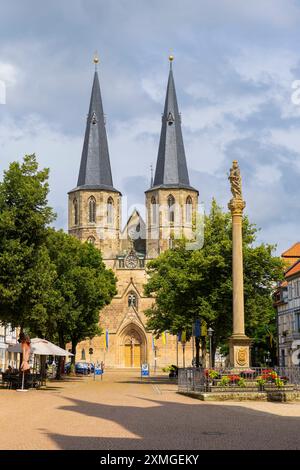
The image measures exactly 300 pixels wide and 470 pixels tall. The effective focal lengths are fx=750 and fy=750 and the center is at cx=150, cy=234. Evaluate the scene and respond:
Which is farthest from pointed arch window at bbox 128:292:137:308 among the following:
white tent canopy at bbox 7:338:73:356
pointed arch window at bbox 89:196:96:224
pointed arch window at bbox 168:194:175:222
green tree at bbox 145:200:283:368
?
white tent canopy at bbox 7:338:73:356

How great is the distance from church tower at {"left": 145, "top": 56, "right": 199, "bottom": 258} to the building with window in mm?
27640

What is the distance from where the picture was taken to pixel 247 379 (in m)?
27.1

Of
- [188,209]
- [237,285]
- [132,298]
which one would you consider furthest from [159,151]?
[237,285]

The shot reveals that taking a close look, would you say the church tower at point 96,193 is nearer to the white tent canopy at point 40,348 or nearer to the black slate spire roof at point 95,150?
the black slate spire roof at point 95,150

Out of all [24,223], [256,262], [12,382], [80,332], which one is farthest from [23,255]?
[80,332]

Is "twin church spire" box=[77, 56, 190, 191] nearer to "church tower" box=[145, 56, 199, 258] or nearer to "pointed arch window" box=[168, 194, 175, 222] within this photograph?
"church tower" box=[145, 56, 199, 258]

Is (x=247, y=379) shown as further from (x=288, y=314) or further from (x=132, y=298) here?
(x=132, y=298)

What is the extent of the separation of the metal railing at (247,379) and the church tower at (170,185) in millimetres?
72153

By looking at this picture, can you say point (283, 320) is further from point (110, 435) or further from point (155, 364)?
point (110, 435)

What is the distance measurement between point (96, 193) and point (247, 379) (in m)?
77.3

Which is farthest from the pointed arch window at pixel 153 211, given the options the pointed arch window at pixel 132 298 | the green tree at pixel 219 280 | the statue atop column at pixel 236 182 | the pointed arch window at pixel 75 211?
the statue atop column at pixel 236 182

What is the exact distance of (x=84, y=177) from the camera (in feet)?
340

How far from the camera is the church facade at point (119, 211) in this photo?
98562 mm

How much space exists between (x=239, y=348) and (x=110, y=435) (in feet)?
52.2
